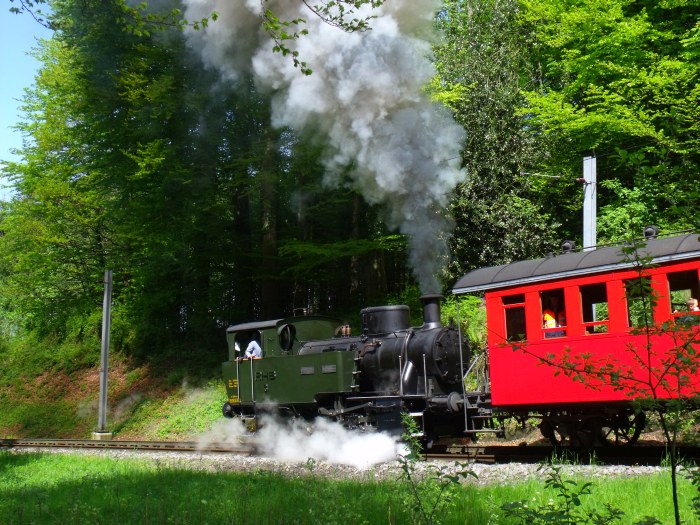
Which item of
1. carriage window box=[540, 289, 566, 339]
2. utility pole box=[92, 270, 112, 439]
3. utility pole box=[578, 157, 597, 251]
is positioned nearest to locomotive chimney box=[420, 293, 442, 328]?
carriage window box=[540, 289, 566, 339]

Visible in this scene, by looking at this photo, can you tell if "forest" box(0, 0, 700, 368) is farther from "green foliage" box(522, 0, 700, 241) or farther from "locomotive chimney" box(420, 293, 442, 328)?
"locomotive chimney" box(420, 293, 442, 328)

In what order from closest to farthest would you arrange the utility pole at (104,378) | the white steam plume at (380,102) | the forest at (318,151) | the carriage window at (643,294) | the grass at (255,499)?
the carriage window at (643,294), the grass at (255,499), the white steam plume at (380,102), the forest at (318,151), the utility pole at (104,378)

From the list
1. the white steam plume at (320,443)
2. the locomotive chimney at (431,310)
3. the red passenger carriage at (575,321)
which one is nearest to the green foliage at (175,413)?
the white steam plume at (320,443)

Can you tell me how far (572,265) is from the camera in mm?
9875

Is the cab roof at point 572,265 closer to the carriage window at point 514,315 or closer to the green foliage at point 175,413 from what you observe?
the carriage window at point 514,315

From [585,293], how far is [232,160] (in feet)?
48.1

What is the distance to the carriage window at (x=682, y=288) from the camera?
8812 mm

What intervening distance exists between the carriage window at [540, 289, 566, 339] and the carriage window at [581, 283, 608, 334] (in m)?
0.40

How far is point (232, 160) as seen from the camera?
2225cm

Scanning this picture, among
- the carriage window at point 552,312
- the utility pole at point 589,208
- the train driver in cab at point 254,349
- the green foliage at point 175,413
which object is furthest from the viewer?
the green foliage at point 175,413

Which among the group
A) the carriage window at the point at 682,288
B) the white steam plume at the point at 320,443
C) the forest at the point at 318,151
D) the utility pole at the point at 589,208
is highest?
the forest at the point at 318,151

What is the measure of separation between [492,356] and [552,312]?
123 centimetres

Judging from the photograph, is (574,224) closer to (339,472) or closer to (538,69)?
(538,69)

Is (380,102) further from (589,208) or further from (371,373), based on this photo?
(371,373)
